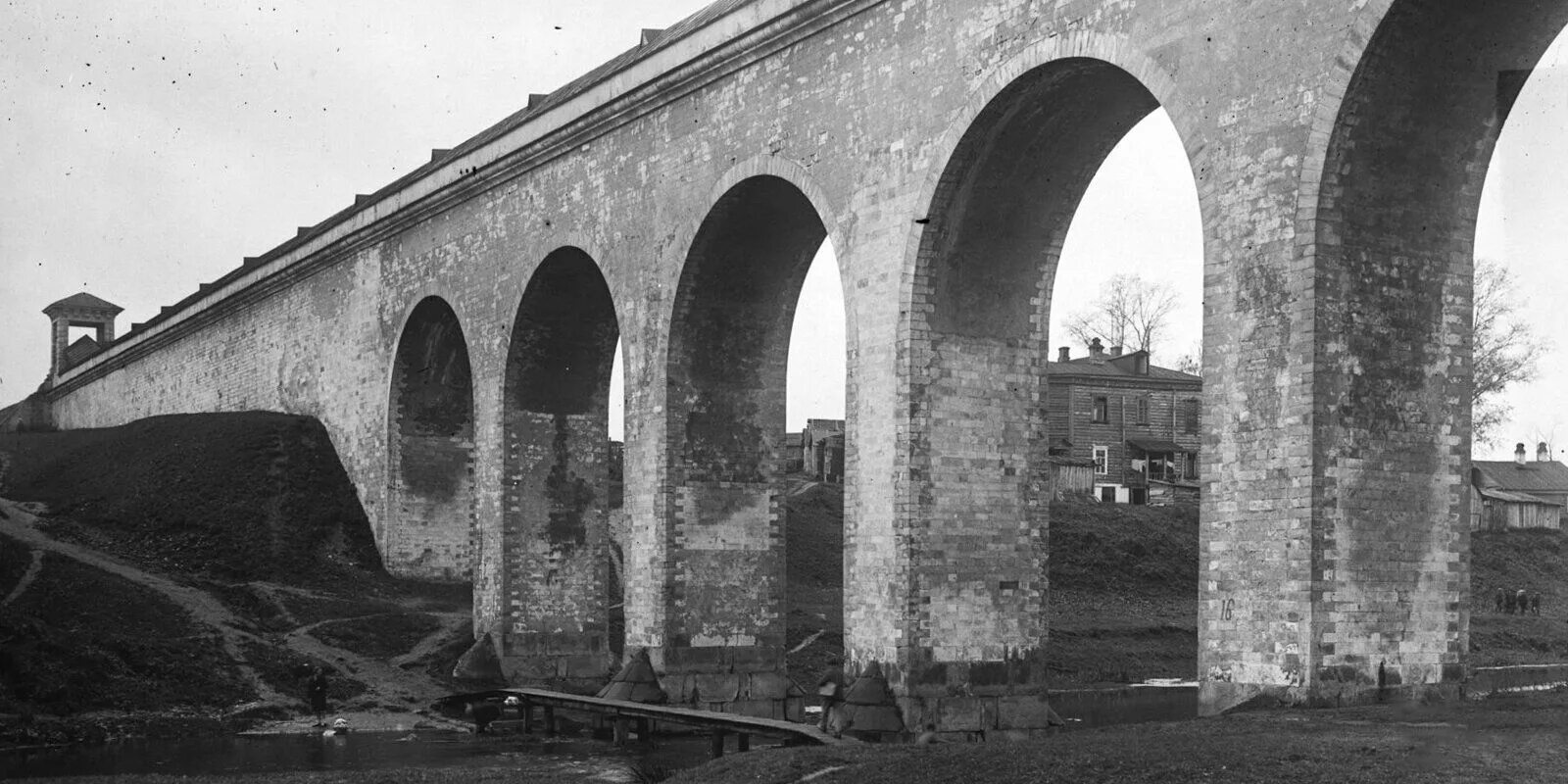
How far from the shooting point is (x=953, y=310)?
16688 mm

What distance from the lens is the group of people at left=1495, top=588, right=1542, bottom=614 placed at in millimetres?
36656

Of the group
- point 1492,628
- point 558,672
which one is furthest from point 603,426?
point 1492,628

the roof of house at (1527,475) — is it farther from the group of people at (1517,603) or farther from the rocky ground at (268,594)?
the group of people at (1517,603)

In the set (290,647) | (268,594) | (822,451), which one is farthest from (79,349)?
(290,647)

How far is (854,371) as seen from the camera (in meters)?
17.2

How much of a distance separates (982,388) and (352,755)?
24.5 feet

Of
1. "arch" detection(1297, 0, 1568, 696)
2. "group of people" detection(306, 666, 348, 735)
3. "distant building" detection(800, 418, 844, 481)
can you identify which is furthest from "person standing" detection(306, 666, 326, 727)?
"distant building" detection(800, 418, 844, 481)

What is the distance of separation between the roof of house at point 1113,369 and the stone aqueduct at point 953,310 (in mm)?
23918

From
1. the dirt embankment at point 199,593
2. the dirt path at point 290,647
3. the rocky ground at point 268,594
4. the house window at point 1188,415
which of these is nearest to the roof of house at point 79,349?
the rocky ground at point 268,594

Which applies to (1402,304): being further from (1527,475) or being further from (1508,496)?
(1527,475)

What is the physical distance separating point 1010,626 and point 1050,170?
14.5 feet

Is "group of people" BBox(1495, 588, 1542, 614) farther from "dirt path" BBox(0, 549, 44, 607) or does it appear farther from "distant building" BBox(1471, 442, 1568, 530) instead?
"dirt path" BBox(0, 549, 44, 607)

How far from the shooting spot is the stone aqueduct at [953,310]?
12.3 m

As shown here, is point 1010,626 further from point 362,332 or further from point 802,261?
point 362,332
